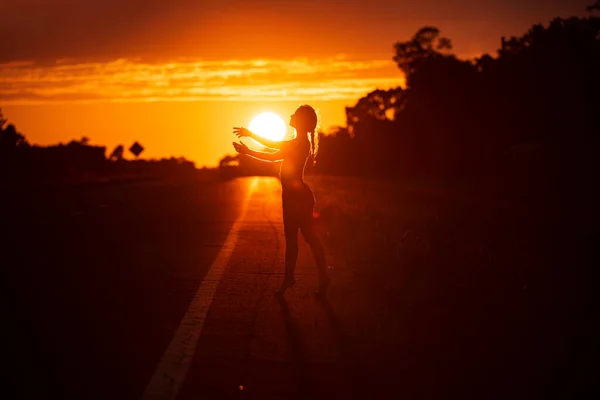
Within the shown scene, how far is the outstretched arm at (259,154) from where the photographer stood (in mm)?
10359

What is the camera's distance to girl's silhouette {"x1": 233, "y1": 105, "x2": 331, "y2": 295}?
402 inches

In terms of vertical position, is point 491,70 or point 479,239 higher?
point 491,70

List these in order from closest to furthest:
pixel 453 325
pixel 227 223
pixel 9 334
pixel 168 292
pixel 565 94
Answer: pixel 9 334, pixel 453 325, pixel 168 292, pixel 227 223, pixel 565 94

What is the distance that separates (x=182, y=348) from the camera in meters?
7.14

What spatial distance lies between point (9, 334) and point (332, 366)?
2.83 m

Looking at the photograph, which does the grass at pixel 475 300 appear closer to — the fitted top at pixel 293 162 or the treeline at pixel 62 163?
the fitted top at pixel 293 162

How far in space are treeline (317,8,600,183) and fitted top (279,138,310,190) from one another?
32673 mm

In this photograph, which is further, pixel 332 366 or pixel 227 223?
pixel 227 223

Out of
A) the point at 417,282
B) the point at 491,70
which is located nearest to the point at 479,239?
the point at 417,282

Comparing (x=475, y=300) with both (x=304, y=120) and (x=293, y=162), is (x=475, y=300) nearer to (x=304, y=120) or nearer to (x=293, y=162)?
(x=293, y=162)

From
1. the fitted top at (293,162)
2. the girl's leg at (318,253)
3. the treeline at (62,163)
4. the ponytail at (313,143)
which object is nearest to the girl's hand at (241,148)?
the fitted top at (293,162)

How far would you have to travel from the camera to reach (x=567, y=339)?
25.6 feet

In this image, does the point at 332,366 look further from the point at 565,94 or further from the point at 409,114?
the point at 409,114

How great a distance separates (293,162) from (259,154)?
503 mm
